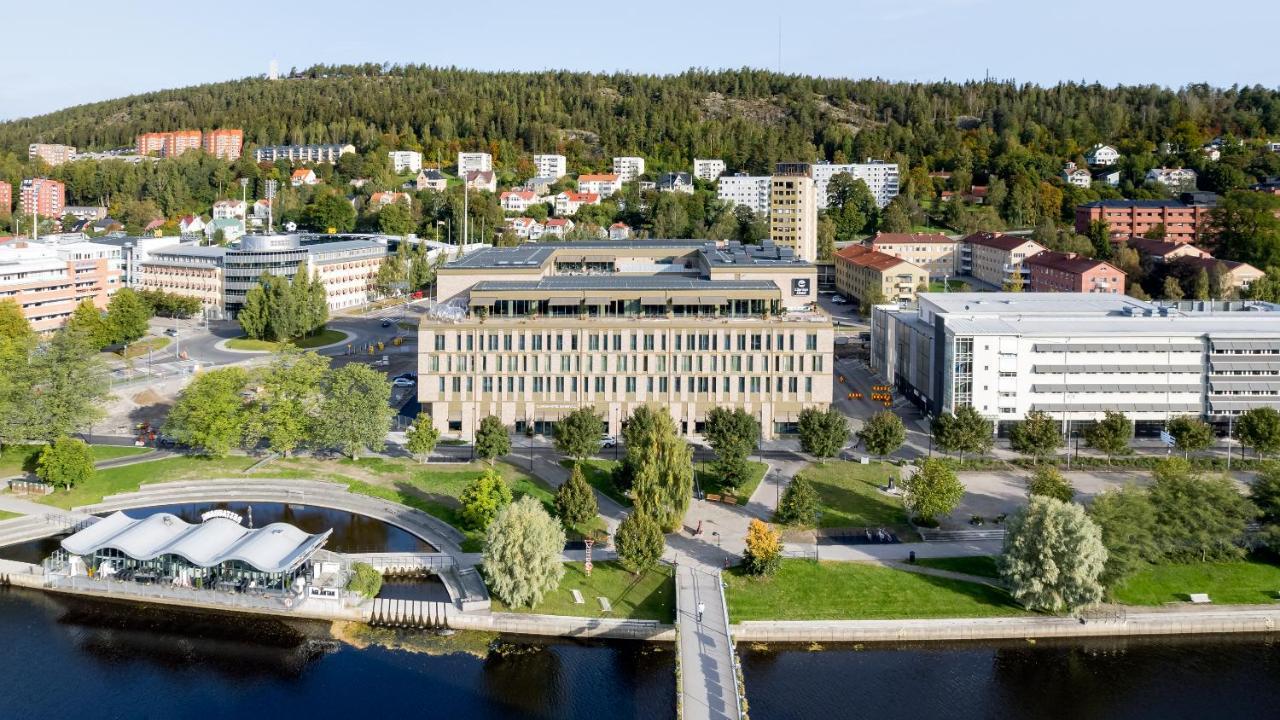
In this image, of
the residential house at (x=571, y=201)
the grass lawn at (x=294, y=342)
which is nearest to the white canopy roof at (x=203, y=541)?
the grass lawn at (x=294, y=342)

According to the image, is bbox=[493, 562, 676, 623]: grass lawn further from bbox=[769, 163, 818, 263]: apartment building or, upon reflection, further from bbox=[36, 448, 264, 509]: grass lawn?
bbox=[769, 163, 818, 263]: apartment building

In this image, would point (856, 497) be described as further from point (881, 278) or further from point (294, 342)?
point (881, 278)

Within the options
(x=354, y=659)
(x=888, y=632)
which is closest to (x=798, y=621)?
(x=888, y=632)

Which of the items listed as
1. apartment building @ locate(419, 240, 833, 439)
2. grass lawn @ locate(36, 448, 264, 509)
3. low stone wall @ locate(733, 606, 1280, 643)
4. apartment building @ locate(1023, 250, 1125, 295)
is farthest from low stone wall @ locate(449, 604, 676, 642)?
apartment building @ locate(1023, 250, 1125, 295)

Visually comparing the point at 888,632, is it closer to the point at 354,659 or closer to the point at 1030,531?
the point at 1030,531

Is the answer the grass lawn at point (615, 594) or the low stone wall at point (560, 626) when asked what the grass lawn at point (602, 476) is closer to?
the grass lawn at point (615, 594)
